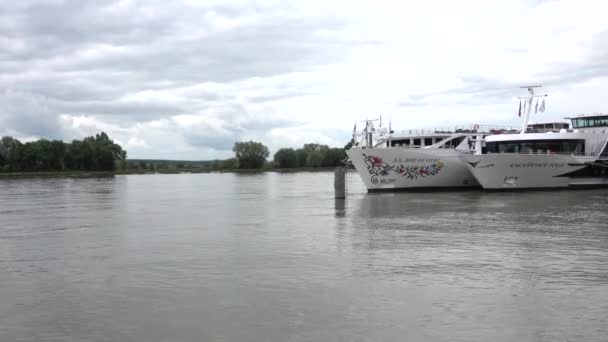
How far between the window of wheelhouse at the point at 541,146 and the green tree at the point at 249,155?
130 m

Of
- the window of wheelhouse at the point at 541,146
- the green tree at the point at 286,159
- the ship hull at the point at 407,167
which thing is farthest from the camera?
the green tree at the point at 286,159

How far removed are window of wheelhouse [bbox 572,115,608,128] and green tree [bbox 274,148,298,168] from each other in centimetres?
12609


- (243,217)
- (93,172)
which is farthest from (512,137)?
(93,172)

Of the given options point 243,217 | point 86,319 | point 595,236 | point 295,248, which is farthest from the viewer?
point 243,217

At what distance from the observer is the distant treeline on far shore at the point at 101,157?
139 m

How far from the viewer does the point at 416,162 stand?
44656mm

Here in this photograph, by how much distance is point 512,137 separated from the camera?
150 feet

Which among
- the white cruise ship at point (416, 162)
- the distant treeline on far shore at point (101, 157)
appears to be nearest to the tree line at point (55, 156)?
the distant treeline on far shore at point (101, 157)

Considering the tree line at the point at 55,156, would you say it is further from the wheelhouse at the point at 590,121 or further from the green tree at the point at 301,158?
the wheelhouse at the point at 590,121

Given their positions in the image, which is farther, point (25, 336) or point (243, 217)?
point (243, 217)

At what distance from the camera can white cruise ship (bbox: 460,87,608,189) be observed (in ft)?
143

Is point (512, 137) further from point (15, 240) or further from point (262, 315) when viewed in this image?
point (262, 315)

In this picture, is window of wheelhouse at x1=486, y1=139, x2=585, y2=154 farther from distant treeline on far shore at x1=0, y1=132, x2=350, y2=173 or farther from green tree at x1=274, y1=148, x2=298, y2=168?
green tree at x1=274, y1=148, x2=298, y2=168

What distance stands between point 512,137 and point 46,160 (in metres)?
123
